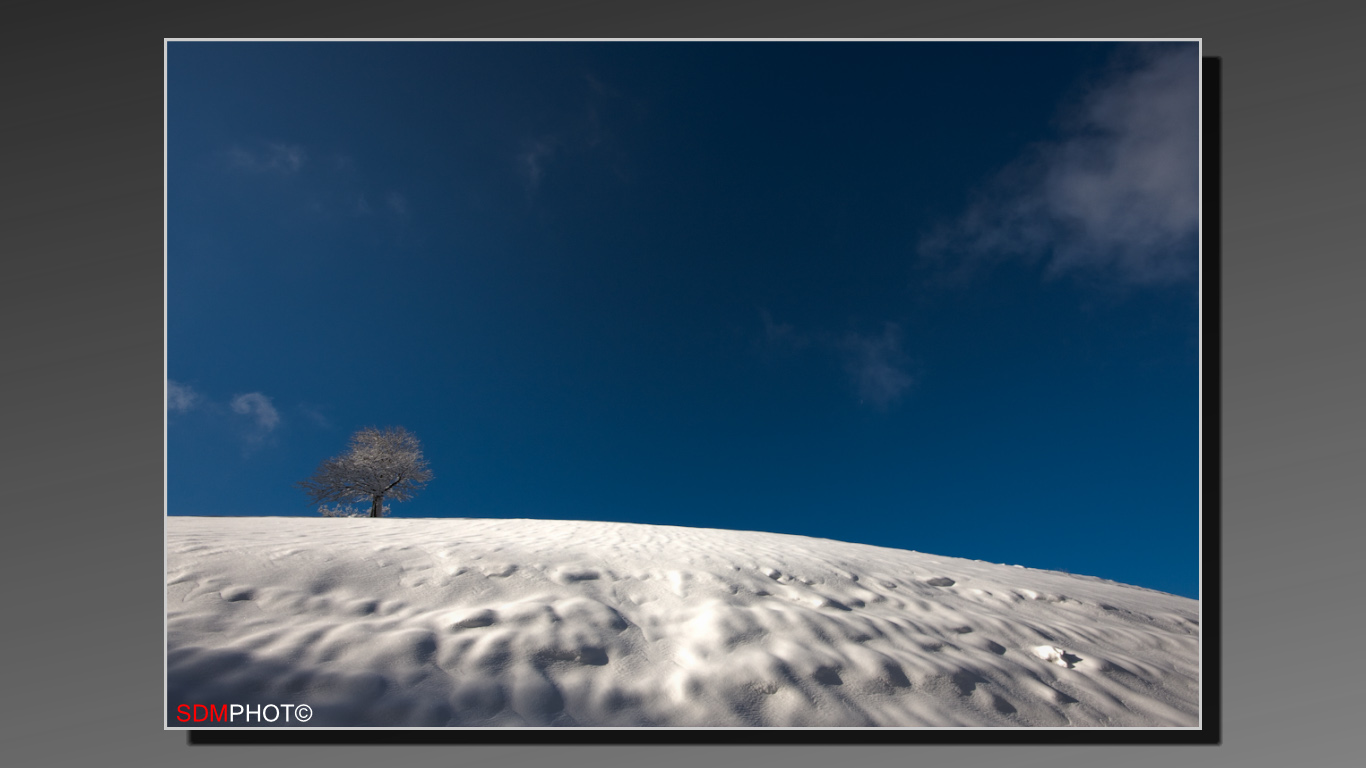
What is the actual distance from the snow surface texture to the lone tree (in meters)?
10.6

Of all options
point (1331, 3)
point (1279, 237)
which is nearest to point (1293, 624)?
point (1279, 237)

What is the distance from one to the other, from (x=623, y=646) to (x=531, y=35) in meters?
4.75

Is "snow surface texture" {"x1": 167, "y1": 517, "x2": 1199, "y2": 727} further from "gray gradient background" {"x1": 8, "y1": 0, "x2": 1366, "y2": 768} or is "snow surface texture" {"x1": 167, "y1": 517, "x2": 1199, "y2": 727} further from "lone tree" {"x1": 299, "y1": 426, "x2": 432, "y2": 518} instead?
"lone tree" {"x1": 299, "y1": 426, "x2": 432, "y2": 518}

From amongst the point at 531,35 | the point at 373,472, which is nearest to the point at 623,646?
the point at 531,35

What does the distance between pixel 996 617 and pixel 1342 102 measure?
15.9 feet

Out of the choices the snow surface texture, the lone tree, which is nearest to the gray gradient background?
the snow surface texture

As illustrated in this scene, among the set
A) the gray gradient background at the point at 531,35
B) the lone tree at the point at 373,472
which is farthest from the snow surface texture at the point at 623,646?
the lone tree at the point at 373,472

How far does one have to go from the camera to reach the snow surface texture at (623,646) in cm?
296

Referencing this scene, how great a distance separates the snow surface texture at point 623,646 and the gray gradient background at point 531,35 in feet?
1.96

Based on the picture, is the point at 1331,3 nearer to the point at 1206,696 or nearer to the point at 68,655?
the point at 1206,696

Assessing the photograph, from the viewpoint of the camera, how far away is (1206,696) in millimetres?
3795

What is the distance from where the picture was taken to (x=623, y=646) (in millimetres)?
3234

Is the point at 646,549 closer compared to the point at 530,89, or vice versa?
the point at 530,89

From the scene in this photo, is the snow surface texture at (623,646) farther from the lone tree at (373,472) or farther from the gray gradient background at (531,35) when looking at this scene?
the lone tree at (373,472)
